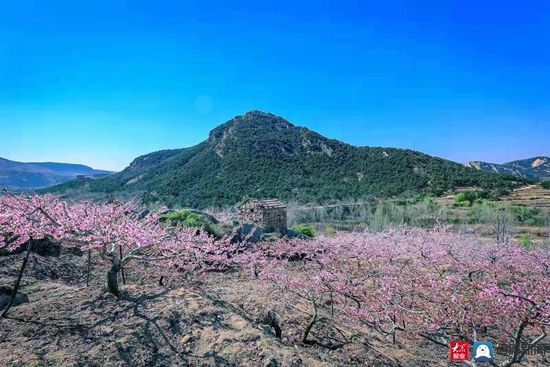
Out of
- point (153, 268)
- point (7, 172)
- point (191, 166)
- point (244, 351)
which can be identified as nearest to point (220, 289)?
point (153, 268)

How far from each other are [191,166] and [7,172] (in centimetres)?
8484

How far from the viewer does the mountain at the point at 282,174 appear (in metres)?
59.6

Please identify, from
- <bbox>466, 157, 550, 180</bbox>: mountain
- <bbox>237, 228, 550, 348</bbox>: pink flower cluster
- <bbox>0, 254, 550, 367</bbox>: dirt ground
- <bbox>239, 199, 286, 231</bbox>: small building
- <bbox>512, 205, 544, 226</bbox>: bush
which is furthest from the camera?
<bbox>466, 157, 550, 180</bbox>: mountain

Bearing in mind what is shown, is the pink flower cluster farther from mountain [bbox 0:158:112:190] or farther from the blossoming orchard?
mountain [bbox 0:158:112:190]

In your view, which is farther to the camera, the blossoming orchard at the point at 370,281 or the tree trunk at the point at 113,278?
the tree trunk at the point at 113,278

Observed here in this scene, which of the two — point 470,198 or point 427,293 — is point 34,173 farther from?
point 427,293

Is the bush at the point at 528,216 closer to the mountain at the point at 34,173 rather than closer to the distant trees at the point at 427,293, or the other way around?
the distant trees at the point at 427,293

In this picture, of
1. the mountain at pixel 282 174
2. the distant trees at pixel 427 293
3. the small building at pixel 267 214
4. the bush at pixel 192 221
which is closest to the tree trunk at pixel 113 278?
the distant trees at pixel 427 293

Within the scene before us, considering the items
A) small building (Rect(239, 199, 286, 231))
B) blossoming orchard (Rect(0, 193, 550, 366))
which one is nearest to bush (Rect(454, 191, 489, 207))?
small building (Rect(239, 199, 286, 231))

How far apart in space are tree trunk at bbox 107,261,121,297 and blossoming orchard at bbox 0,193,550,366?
2 centimetres

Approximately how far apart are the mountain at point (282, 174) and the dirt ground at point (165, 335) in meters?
44.1

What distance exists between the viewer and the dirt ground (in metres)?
4.76

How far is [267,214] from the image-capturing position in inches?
762

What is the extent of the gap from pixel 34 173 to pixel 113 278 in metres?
149
